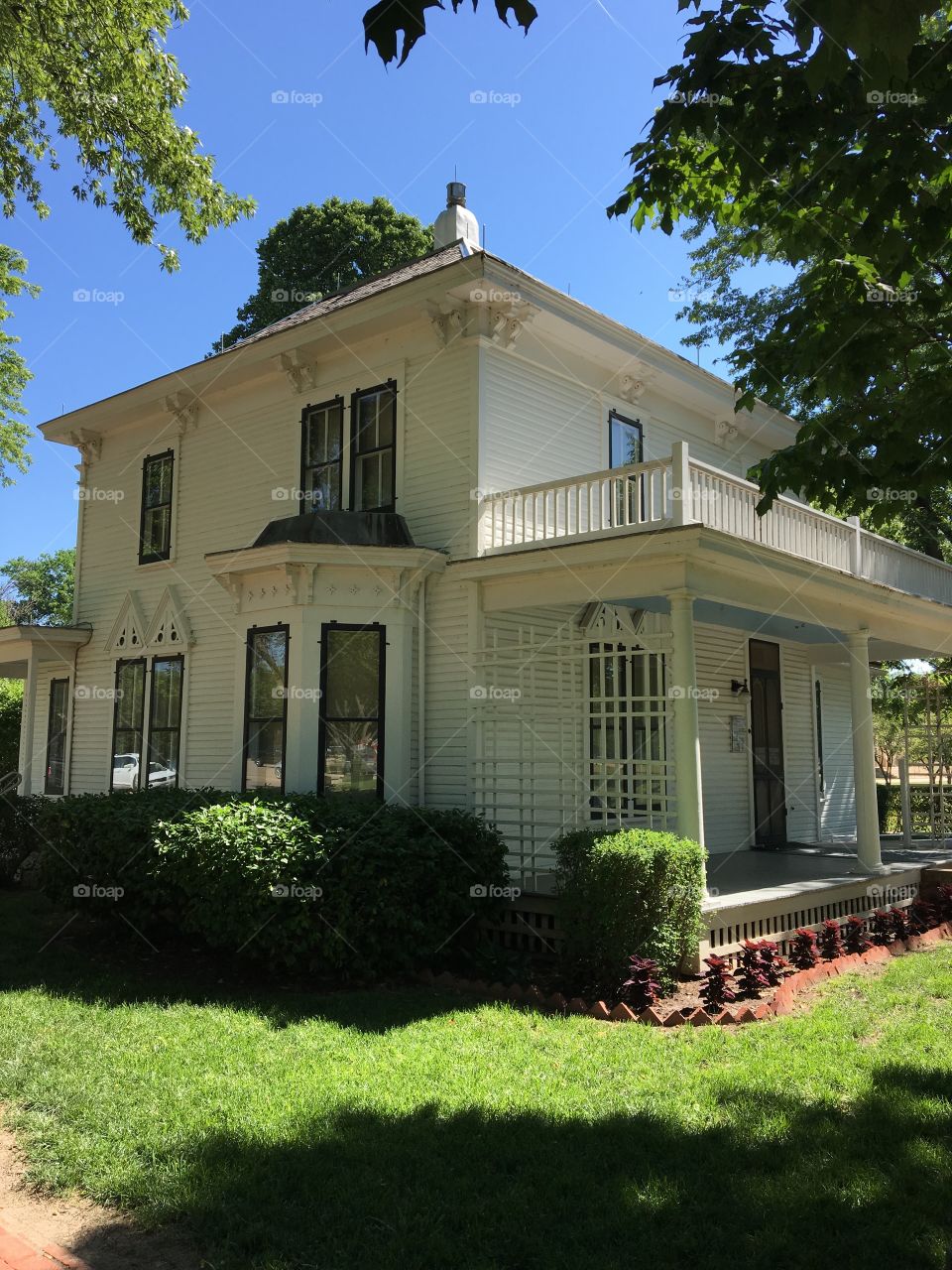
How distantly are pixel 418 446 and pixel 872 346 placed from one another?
22.5ft

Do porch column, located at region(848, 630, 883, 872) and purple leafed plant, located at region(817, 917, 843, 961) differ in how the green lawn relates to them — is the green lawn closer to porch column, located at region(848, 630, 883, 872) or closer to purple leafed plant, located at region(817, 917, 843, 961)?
purple leafed plant, located at region(817, 917, 843, 961)

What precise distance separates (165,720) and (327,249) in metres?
22.1

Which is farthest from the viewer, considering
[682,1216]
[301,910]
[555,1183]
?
[301,910]

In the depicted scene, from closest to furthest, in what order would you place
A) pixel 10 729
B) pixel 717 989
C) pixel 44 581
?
pixel 717 989
pixel 10 729
pixel 44 581

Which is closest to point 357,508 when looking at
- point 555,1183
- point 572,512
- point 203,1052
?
point 572,512

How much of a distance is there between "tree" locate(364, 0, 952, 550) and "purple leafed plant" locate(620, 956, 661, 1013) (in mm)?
3762

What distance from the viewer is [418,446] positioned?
11.9 m

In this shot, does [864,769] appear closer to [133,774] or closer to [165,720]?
[165,720]

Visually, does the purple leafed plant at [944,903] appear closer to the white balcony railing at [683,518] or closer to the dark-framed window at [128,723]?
the white balcony railing at [683,518]

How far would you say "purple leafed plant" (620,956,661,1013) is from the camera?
7605 millimetres

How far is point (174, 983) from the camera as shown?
8070 millimetres

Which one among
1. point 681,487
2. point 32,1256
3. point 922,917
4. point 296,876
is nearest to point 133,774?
point 296,876

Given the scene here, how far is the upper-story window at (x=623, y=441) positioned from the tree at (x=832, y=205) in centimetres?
618

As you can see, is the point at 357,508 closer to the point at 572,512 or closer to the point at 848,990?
the point at 572,512
